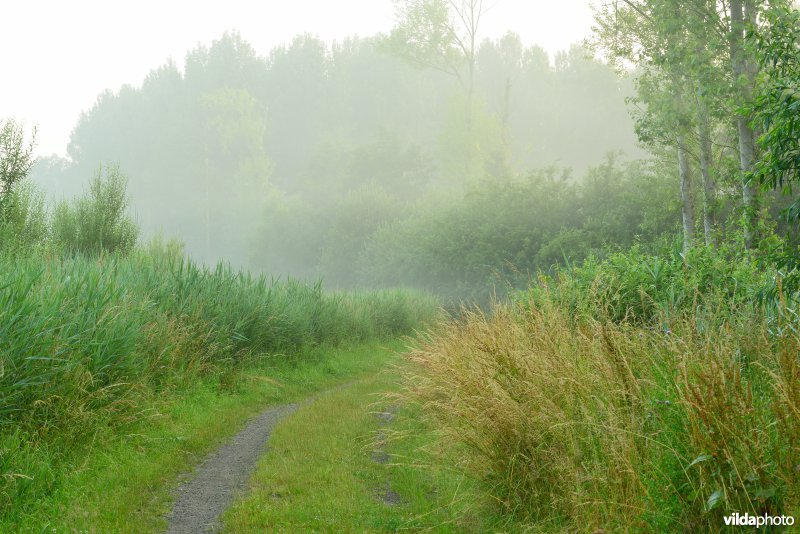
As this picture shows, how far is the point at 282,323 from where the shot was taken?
14859 mm

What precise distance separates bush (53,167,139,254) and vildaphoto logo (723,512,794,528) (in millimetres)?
18968

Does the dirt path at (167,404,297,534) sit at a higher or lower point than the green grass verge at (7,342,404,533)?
lower

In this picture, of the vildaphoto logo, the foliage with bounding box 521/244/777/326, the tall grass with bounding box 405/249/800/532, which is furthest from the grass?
the foliage with bounding box 521/244/777/326

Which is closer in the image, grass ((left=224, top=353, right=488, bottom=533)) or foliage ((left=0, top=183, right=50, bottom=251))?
grass ((left=224, top=353, right=488, bottom=533))

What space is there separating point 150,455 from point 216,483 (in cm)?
123

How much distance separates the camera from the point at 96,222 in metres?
19.9

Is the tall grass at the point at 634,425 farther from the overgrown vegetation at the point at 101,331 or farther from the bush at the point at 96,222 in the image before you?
the bush at the point at 96,222

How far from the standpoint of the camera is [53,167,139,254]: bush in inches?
772

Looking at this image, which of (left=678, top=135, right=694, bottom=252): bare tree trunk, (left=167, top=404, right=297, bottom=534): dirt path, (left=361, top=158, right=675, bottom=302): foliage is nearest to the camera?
(left=167, top=404, right=297, bottom=534): dirt path

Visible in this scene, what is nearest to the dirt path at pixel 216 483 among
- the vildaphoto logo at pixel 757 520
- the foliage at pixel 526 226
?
the vildaphoto logo at pixel 757 520

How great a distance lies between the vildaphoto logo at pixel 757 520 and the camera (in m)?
3.56

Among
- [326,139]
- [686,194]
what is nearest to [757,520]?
[686,194]

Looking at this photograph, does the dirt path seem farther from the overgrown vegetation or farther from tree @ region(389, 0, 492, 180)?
tree @ region(389, 0, 492, 180)

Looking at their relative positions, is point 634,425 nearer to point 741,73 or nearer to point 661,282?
point 661,282
